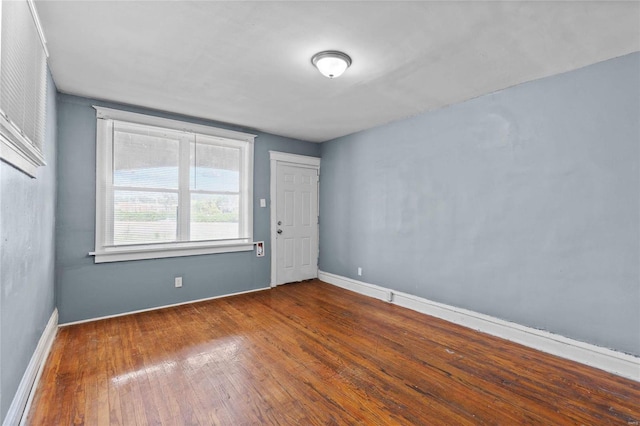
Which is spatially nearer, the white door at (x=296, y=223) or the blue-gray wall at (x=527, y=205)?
the blue-gray wall at (x=527, y=205)

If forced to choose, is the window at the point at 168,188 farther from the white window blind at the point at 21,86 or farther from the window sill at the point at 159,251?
the white window blind at the point at 21,86

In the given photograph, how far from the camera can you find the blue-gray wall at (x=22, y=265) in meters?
1.59

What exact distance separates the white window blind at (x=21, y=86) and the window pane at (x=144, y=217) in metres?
1.40

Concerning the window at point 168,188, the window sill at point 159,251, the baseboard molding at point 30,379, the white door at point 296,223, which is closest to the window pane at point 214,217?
the window at point 168,188

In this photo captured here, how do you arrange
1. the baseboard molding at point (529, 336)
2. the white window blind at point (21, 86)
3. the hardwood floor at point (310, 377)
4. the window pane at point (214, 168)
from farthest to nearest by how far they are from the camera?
the window pane at point (214, 168) → the baseboard molding at point (529, 336) → the hardwood floor at point (310, 377) → the white window blind at point (21, 86)

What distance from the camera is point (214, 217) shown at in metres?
4.40

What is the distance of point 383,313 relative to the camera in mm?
3768

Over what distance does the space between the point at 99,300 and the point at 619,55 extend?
220 inches

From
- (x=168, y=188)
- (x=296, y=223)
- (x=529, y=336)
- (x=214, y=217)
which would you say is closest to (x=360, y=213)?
(x=296, y=223)

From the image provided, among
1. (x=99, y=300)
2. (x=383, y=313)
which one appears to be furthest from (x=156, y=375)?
(x=383, y=313)

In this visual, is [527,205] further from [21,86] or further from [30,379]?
[30,379]

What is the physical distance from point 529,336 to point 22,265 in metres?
4.14

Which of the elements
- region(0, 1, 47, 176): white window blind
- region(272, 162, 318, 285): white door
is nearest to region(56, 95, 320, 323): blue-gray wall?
region(0, 1, 47, 176): white window blind

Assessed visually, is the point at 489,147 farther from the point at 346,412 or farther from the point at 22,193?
the point at 22,193
